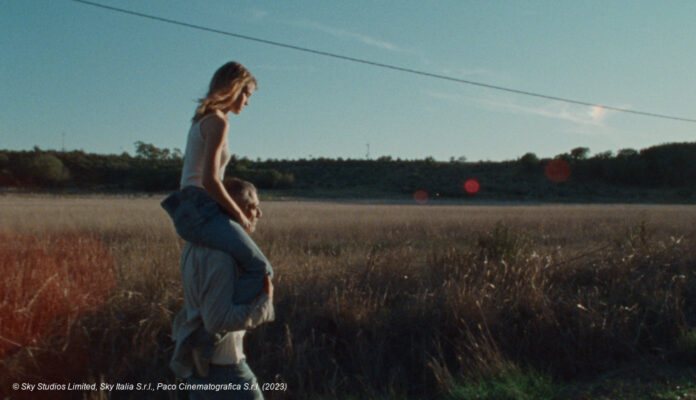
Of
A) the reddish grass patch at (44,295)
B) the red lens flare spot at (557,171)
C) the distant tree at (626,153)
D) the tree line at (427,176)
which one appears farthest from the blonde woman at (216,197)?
the distant tree at (626,153)

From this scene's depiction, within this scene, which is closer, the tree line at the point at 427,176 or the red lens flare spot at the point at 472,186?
the tree line at the point at 427,176

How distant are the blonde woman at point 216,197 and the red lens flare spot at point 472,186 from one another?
59.6 m

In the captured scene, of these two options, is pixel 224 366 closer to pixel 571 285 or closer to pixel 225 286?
pixel 225 286

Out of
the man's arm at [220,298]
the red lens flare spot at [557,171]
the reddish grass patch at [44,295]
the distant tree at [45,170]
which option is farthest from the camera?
the red lens flare spot at [557,171]

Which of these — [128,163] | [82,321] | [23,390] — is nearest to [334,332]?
[82,321]

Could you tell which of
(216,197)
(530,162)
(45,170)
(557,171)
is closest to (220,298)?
(216,197)

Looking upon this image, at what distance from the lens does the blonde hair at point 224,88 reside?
236 cm

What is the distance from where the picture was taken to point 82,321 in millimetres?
4520

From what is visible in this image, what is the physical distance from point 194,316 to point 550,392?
10.5 feet

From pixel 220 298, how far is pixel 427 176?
228 feet

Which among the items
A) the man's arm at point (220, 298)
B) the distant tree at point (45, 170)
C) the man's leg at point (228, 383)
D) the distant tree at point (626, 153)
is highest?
the distant tree at point (626, 153)

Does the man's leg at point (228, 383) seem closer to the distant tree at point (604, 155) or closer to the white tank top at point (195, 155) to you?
the white tank top at point (195, 155)

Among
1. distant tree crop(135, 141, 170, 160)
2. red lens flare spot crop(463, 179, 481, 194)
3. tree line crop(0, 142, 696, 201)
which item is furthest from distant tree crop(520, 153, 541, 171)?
distant tree crop(135, 141, 170, 160)

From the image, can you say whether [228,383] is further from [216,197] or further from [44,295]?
[44,295]
